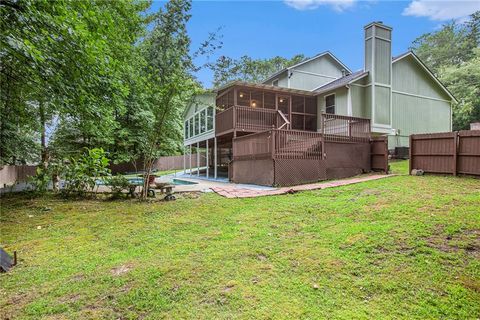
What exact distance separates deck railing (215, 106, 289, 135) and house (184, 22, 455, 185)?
1.8 inches

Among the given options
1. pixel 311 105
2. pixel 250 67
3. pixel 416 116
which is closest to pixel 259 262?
pixel 311 105

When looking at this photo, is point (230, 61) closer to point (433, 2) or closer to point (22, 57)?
point (433, 2)

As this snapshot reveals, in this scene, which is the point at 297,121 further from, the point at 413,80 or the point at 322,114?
the point at 413,80

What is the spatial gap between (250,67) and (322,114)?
27.4 m

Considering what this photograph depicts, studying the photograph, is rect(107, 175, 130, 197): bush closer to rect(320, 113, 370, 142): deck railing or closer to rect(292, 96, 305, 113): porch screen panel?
rect(320, 113, 370, 142): deck railing

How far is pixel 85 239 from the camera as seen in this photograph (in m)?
4.63

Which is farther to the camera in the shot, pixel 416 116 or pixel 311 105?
pixel 311 105

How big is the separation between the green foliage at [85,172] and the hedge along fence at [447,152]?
10.2 metres

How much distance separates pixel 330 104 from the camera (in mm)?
15375

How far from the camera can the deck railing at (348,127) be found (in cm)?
1083

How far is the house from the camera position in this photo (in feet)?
32.3

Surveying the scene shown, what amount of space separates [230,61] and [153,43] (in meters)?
13.6

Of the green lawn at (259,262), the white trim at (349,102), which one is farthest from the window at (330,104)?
the green lawn at (259,262)

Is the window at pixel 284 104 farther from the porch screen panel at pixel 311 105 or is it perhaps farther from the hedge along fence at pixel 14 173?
the hedge along fence at pixel 14 173
